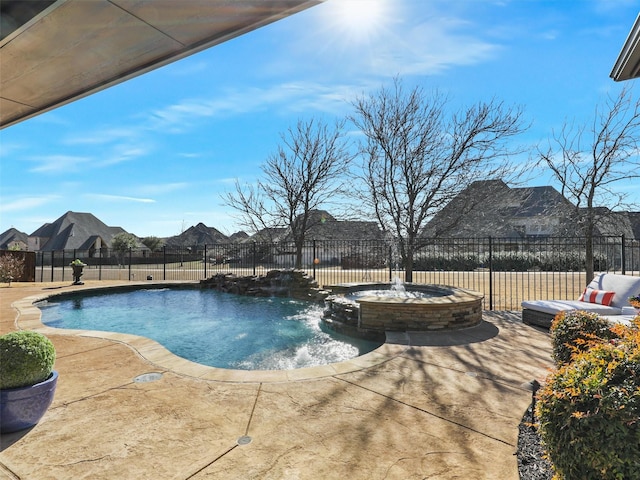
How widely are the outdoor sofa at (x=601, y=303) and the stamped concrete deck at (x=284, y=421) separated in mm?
1888

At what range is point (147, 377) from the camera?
13.1 feet

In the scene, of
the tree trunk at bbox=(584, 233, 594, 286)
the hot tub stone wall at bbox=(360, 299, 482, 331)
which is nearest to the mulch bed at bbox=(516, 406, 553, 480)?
the hot tub stone wall at bbox=(360, 299, 482, 331)

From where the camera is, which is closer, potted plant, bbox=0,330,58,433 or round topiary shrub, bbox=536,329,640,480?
round topiary shrub, bbox=536,329,640,480

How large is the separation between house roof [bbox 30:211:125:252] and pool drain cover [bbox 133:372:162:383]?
4585 centimetres

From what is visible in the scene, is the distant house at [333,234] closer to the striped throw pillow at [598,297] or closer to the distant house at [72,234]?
the striped throw pillow at [598,297]

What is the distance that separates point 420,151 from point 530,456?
10.1 meters

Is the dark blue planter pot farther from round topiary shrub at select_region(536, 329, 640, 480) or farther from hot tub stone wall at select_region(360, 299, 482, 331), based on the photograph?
hot tub stone wall at select_region(360, 299, 482, 331)

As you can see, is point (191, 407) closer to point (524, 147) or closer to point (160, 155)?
point (524, 147)

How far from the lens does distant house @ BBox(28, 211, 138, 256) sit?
42469mm

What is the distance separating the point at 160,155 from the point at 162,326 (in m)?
12.8

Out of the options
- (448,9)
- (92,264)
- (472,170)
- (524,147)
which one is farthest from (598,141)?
(92,264)

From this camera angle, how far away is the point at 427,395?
344cm

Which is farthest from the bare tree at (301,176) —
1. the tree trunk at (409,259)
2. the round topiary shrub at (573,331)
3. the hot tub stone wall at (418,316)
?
the round topiary shrub at (573,331)

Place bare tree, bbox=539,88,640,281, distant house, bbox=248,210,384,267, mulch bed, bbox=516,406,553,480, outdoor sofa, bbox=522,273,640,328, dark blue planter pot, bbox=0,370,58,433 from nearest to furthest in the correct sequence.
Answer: mulch bed, bbox=516,406,553,480 → dark blue planter pot, bbox=0,370,58,433 → outdoor sofa, bbox=522,273,640,328 → bare tree, bbox=539,88,640,281 → distant house, bbox=248,210,384,267
